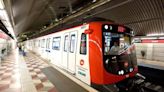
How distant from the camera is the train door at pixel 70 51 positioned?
5555 millimetres

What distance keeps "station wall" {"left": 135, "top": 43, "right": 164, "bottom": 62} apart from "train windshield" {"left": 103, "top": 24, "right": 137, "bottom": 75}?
4.39 metres

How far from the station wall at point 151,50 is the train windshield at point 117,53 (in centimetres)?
439

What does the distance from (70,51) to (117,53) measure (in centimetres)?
210

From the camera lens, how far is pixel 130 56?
15.9ft

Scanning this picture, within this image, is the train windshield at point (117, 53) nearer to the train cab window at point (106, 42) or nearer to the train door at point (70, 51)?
the train cab window at point (106, 42)

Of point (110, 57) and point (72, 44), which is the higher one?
point (72, 44)

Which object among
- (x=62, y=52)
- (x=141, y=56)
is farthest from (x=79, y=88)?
(x=141, y=56)

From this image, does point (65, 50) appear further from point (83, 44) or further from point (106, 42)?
point (106, 42)

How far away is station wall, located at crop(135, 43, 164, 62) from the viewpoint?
8.53 meters

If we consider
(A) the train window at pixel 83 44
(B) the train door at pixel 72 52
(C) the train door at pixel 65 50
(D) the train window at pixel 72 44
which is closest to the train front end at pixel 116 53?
(A) the train window at pixel 83 44

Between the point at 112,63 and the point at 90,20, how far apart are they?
4.57ft

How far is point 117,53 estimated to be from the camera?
14.5 feet

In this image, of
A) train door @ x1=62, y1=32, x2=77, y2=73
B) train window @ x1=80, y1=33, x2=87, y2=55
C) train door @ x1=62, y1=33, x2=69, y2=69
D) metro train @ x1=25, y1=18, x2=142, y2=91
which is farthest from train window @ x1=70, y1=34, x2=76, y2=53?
train window @ x1=80, y1=33, x2=87, y2=55

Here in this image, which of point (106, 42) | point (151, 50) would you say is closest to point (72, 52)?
point (106, 42)
